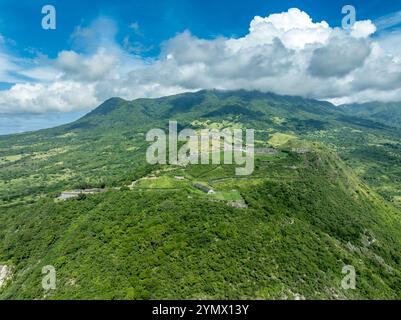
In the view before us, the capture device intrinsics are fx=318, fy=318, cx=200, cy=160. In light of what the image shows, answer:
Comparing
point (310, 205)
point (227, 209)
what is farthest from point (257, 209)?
point (310, 205)

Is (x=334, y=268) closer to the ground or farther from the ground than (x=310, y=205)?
closer to the ground

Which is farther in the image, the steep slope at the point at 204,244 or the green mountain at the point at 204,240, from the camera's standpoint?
the green mountain at the point at 204,240

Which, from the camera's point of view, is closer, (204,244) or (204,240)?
(204,244)

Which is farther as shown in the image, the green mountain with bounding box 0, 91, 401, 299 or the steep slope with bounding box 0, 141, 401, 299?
the green mountain with bounding box 0, 91, 401, 299

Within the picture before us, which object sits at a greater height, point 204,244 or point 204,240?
point 204,240

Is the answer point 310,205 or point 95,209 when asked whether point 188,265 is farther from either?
point 310,205
